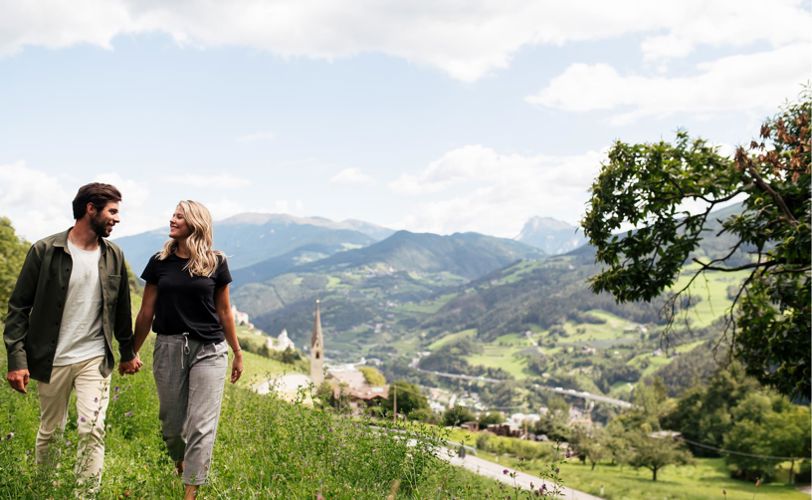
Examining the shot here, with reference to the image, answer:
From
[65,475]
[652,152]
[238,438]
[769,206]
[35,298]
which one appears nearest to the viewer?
[65,475]

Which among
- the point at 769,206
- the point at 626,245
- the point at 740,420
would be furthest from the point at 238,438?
the point at 740,420

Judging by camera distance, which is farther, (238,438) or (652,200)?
(652,200)

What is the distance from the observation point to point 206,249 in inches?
213

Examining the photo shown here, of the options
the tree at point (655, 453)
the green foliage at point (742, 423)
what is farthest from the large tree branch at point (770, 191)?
the tree at point (655, 453)

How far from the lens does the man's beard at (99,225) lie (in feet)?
17.1

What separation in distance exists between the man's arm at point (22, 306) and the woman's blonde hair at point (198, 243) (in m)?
0.97

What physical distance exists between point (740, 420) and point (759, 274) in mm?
62689

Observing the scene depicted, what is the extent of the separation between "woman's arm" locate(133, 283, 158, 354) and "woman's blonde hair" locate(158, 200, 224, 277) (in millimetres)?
318

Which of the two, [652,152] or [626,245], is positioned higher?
[652,152]

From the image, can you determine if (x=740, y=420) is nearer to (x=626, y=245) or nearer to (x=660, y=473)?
(x=660, y=473)

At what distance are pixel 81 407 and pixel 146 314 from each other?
36.9 inches

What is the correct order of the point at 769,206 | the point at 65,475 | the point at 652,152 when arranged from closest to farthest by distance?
1. the point at 65,475
2. the point at 769,206
3. the point at 652,152

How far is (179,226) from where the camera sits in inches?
212

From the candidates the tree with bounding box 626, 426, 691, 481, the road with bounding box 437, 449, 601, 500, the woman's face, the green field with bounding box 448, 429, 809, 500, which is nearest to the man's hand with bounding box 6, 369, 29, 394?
the woman's face
